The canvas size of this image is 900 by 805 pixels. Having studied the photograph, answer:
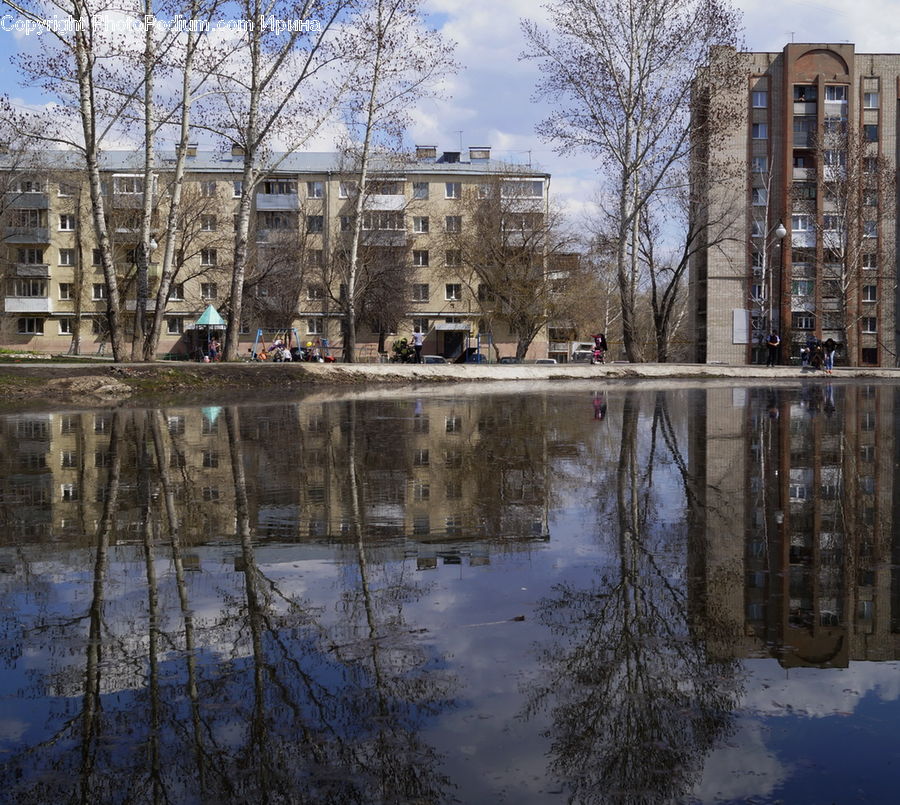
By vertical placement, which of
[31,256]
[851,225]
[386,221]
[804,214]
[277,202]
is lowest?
[851,225]

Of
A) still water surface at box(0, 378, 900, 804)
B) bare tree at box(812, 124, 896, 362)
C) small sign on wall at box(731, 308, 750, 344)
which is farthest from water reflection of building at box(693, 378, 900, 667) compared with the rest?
small sign on wall at box(731, 308, 750, 344)

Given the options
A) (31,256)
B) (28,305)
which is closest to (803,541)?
(28,305)

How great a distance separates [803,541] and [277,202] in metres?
79.3

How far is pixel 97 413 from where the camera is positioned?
1694cm

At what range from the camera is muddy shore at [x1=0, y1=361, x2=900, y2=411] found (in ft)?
66.7

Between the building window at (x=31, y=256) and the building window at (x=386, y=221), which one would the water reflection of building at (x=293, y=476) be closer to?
the building window at (x=386, y=221)

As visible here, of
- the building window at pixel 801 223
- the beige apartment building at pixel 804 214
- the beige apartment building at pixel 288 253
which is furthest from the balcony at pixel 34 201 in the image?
the building window at pixel 801 223

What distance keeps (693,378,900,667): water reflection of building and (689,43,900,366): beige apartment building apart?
56133 mm

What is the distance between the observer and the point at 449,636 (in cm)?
400

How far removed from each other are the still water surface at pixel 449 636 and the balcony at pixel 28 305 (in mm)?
76467

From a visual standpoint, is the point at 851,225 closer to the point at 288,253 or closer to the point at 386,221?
the point at 386,221

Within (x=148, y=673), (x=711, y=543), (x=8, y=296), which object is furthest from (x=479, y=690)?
(x=8, y=296)

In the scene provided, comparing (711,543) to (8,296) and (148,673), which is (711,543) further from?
(8,296)

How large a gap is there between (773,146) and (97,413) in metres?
61.1
